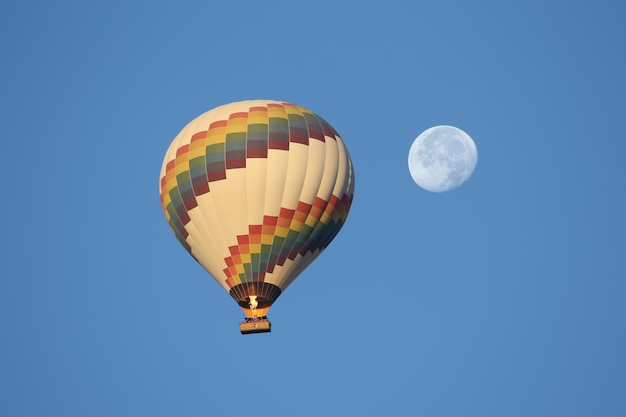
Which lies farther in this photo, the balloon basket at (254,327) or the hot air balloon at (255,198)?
the hot air balloon at (255,198)

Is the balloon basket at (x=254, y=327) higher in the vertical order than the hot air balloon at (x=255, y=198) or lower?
lower

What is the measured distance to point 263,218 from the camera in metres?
43.7

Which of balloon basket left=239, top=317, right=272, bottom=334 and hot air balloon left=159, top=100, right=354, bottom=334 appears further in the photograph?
hot air balloon left=159, top=100, right=354, bottom=334

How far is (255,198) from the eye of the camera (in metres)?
43.7

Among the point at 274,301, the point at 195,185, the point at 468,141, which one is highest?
the point at 468,141

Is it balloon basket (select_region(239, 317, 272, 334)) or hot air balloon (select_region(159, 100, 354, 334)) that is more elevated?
hot air balloon (select_region(159, 100, 354, 334))

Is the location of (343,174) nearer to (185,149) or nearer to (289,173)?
(289,173)

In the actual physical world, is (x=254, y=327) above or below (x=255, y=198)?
below

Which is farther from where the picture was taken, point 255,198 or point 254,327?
point 255,198

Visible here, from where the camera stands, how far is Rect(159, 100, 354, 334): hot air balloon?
43.7 metres

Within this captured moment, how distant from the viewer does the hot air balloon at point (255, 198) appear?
1721 inches

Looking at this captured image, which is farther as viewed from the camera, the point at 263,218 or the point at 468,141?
the point at 468,141

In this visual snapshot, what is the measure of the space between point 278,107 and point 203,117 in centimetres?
234

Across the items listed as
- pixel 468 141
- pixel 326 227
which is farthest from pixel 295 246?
pixel 468 141
